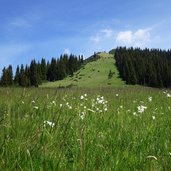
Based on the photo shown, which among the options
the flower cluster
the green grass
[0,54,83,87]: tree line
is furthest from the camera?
[0,54,83,87]: tree line

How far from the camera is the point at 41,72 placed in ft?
480

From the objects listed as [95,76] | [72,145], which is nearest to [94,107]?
[72,145]

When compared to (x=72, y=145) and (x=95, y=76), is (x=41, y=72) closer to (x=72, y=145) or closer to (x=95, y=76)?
(x=95, y=76)

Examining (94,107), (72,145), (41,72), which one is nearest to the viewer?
(72,145)

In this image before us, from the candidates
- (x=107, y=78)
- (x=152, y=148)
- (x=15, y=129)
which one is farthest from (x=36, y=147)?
(x=107, y=78)

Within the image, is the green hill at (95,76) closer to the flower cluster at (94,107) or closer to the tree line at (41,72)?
the tree line at (41,72)

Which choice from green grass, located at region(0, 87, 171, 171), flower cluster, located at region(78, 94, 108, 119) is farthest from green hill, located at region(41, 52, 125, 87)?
green grass, located at region(0, 87, 171, 171)

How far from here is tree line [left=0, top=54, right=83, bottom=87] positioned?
400ft

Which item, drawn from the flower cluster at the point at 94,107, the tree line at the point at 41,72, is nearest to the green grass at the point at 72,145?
the flower cluster at the point at 94,107

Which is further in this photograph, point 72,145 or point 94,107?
point 94,107

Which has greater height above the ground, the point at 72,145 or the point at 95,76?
the point at 95,76

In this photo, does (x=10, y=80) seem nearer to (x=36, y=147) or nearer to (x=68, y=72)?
(x=68, y=72)

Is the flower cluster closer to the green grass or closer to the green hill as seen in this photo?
the green grass

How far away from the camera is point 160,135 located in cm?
582
